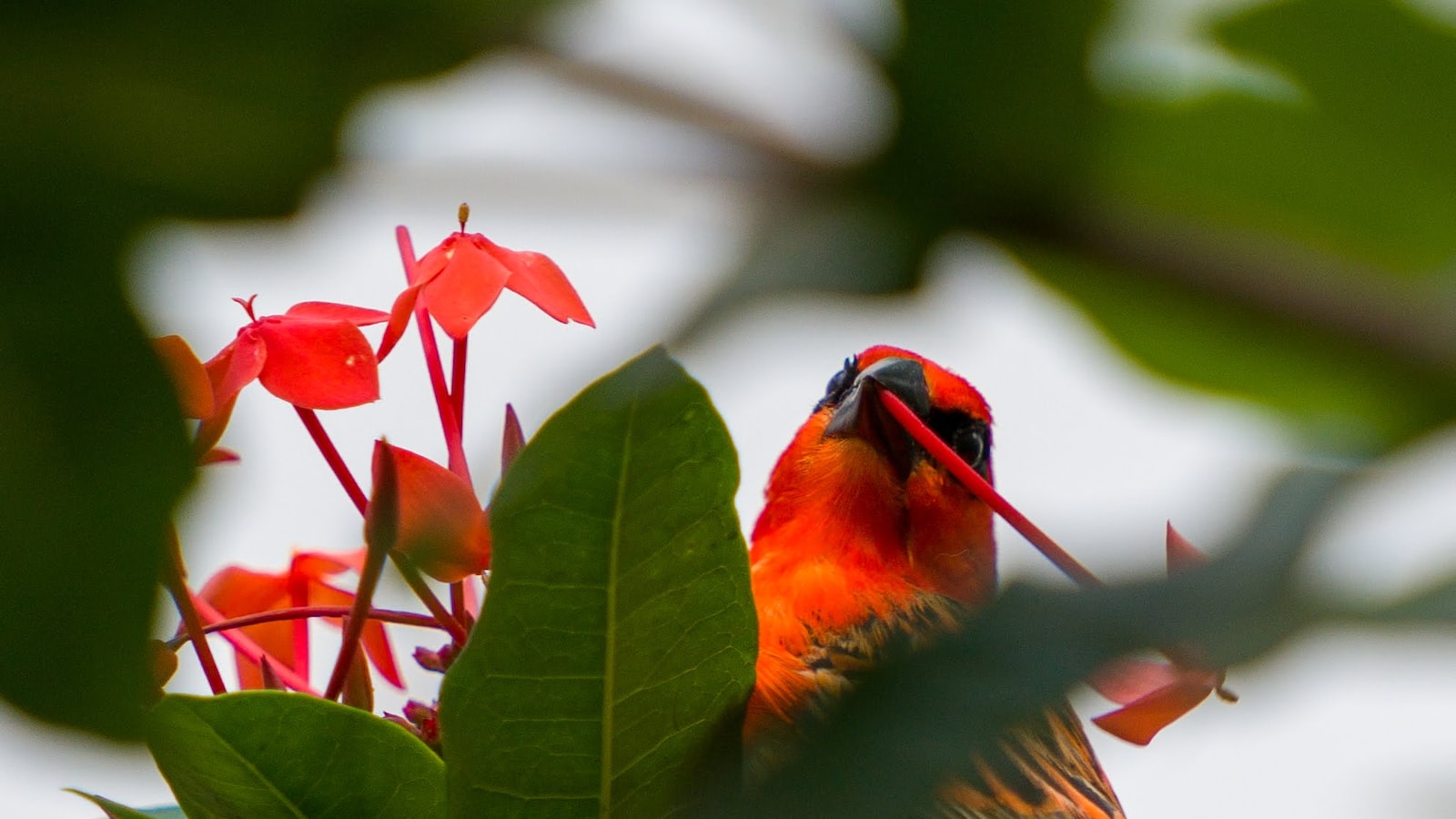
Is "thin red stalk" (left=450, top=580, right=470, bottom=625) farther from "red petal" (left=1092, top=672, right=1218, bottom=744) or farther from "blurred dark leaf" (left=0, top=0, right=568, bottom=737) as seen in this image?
"blurred dark leaf" (left=0, top=0, right=568, bottom=737)

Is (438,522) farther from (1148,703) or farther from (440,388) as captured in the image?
(1148,703)

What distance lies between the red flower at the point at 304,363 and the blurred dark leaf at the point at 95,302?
3.16 feet

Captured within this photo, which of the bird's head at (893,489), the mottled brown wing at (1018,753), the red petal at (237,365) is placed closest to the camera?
the red petal at (237,365)

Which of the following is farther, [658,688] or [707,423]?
[658,688]

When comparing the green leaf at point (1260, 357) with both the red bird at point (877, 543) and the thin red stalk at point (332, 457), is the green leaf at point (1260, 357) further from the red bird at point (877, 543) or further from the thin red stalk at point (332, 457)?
the red bird at point (877, 543)

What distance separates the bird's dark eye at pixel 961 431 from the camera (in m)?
3.77

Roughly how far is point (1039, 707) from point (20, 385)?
0.50m

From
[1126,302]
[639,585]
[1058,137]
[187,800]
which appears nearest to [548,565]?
[639,585]

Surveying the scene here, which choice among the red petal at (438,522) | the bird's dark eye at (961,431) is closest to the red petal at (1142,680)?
the red petal at (438,522)

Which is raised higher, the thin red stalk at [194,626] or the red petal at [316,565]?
the red petal at [316,565]

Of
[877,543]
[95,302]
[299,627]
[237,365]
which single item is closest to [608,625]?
[237,365]

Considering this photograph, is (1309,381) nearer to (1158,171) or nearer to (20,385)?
(1158,171)

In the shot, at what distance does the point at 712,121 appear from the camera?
753 millimetres

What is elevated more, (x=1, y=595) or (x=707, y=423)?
(x=707, y=423)
